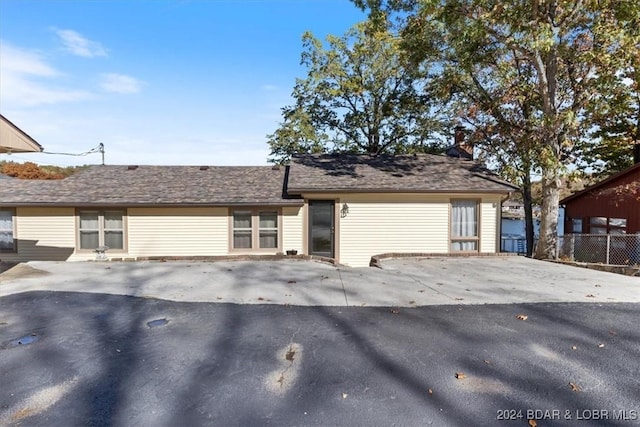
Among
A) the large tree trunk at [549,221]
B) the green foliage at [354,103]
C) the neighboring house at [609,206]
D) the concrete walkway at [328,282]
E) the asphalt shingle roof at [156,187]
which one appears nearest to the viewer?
the concrete walkway at [328,282]

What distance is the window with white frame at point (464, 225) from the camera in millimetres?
11422

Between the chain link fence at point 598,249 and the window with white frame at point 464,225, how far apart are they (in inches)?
102

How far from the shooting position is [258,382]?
9.89 ft

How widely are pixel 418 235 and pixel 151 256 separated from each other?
29.8 ft

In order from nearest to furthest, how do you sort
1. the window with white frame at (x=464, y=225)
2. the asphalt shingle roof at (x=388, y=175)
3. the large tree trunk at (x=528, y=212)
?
the asphalt shingle roof at (x=388, y=175) → the window with white frame at (x=464, y=225) → the large tree trunk at (x=528, y=212)

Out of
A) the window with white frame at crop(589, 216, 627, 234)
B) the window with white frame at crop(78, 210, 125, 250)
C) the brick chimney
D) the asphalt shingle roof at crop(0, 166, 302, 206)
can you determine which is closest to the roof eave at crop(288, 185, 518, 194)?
the asphalt shingle roof at crop(0, 166, 302, 206)

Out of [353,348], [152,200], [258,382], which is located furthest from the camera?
[152,200]

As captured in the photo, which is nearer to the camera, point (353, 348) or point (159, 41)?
point (353, 348)

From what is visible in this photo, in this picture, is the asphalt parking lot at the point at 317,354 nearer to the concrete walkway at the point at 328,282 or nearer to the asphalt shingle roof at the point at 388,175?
the concrete walkway at the point at 328,282

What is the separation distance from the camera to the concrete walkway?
5730mm

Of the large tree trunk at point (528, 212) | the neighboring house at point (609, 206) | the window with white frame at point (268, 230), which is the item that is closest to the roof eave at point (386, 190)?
the window with white frame at point (268, 230)

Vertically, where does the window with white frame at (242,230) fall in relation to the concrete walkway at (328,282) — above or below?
above

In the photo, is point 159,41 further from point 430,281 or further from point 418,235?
point 430,281

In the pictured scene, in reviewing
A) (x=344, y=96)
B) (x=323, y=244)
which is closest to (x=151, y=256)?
(x=323, y=244)
